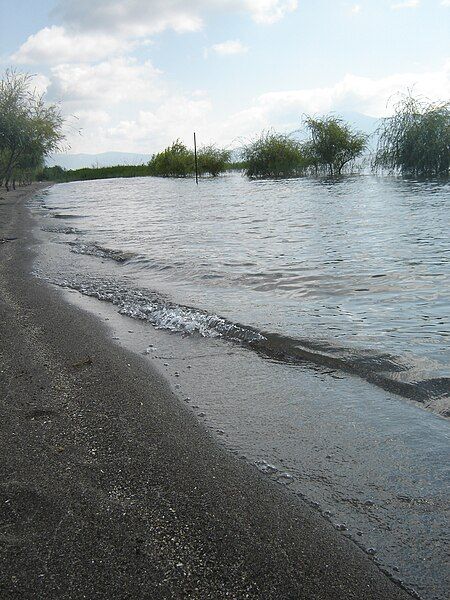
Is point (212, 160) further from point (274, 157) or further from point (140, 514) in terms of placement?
point (140, 514)

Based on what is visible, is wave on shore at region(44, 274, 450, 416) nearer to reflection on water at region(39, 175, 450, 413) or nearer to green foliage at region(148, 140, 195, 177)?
reflection on water at region(39, 175, 450, 413)

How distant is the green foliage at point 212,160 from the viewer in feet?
188

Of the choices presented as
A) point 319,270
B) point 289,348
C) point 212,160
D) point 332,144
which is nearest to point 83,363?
point 289,348

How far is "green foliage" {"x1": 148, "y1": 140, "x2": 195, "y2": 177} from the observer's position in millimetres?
61062

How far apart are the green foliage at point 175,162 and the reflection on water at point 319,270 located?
45396 mm

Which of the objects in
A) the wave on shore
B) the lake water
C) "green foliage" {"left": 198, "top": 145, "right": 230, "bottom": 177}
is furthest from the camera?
"green foliage" {"left": 198, "top": 145, "right": 230, "bottom": 177}

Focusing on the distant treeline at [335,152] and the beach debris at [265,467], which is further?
the distant treeline at [335,152]

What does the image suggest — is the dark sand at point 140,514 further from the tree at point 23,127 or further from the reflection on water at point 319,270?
the tree at point 23,127

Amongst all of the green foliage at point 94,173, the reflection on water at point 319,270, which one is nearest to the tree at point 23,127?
the reflection on water at point 319,270

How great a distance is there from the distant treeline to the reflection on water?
1442 centimetres

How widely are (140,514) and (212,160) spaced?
58.2m

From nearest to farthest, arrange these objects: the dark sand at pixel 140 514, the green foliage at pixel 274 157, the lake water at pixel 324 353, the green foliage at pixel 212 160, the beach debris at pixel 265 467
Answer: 1. the dark sand at pixel 140 514
2. the lake water at pixel 324 353
3. the beach debris at pixel 265 467
4. the green foliage at pixel 274 157
5. the green foliage at pixel 212 160

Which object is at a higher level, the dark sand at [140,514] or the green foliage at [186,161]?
the green foliage at [186,161]

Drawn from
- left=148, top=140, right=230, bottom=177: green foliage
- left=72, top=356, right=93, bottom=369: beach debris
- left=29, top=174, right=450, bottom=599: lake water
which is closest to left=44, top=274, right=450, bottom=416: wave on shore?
left=29, top=174, right=450, bottom=599: lake water
